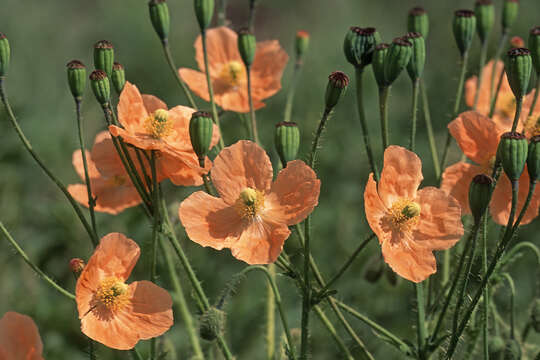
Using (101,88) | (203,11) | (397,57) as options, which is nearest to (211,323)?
(101,88)

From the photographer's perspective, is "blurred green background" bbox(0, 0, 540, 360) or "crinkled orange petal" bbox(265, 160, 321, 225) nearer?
"crinkled orange petal" bbox(265, 160, 321, 225)

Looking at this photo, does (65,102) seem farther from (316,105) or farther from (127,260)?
(127,260)

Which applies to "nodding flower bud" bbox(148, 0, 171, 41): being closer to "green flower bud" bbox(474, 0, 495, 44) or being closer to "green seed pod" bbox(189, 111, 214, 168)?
"green seed pod" bbox(189, 111, 214, 168)

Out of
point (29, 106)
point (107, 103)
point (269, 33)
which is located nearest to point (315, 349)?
point (107, 103)

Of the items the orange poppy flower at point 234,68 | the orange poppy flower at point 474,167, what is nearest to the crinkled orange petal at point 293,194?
the orange poppy flower at point 474,167

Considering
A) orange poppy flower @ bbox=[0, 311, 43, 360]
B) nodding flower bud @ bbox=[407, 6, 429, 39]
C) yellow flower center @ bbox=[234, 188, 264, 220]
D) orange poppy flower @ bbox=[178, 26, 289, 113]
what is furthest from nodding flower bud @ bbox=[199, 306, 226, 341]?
nodding flower bud @ bbox=[407, 6, 429, 39]

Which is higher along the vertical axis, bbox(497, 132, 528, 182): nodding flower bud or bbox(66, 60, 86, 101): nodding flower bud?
bbox(66, 60, 86, 101): nodding flower bud
